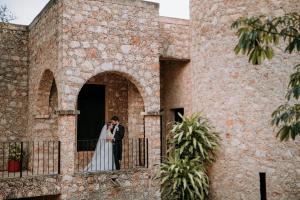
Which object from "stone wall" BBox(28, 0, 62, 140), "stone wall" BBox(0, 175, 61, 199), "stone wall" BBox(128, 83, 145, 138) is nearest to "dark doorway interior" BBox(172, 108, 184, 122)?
"stone wall" BBox(128, 83, 145, 138)

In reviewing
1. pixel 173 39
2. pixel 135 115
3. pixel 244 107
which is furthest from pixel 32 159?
pixel 244 107

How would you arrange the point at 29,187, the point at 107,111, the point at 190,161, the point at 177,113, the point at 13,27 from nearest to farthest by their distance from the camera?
the point at 29,187 → the point at 190,161 → the point at 107,111 → the point at 13,27 → the point at 177,113

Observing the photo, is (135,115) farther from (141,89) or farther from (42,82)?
(42,82)

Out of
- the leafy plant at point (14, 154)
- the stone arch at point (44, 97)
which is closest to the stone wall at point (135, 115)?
the stone arch at point (44, 97)

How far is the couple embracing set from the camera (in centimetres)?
988

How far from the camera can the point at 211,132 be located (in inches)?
374

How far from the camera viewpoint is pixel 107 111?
11.6 metres

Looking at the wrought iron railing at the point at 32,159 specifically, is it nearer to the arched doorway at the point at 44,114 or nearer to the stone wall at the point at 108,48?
the arched doorway at the point at 44,114

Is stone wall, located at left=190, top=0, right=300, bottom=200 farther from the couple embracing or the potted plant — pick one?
the potted plant

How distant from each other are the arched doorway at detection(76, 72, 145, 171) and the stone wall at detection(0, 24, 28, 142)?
204cm

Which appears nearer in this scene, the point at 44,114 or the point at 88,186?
the point at 88,186

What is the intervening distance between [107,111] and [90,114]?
538mm

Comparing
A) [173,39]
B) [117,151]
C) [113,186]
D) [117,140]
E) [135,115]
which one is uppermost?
[173,39]

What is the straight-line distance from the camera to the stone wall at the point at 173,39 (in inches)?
435
